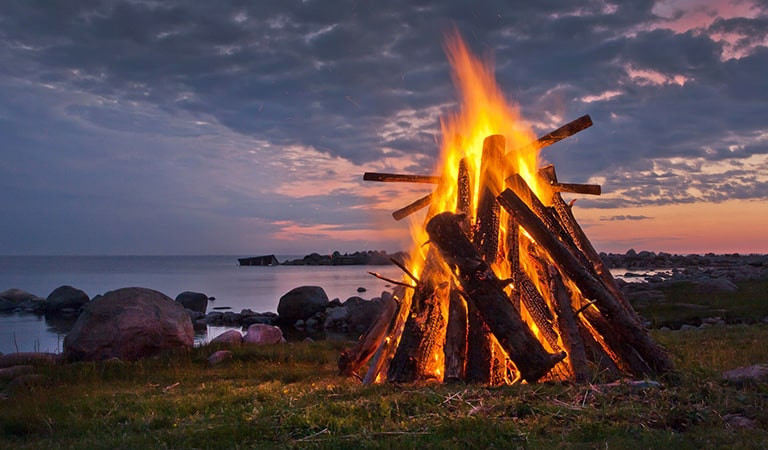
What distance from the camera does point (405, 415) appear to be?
5.73 metres

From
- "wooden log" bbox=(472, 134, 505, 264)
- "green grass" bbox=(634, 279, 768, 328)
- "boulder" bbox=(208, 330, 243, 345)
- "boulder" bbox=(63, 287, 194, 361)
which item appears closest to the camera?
"wooden log" bbox=(472, 134, 505, 264)

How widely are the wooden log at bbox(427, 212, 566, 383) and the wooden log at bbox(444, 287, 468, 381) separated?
0.31 meters

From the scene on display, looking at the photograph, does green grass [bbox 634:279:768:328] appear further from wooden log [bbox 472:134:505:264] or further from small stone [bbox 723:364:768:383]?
small stone [bbox 723:364:768:383]

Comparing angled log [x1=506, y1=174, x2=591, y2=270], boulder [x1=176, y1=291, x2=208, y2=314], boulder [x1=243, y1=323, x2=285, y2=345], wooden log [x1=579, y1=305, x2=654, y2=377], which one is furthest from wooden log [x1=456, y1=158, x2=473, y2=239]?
boulder [x1=176, y1=291, x2=208, y2=314]

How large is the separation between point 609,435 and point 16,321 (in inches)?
1334

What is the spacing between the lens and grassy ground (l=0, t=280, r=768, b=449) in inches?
198

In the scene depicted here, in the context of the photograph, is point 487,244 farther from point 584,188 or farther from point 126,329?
point 126,329

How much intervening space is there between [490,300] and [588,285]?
1.52 meters

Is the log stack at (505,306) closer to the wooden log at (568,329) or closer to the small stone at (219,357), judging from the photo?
the wooden log at (568,329)

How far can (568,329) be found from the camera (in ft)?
26.2

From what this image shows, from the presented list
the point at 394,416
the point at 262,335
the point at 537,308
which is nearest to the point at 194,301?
the point at 262,335

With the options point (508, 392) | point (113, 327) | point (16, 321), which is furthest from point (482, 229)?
point (16, 321)

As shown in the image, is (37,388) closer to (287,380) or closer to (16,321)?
Result: (287,380)

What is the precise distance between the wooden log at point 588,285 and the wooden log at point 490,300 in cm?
103
